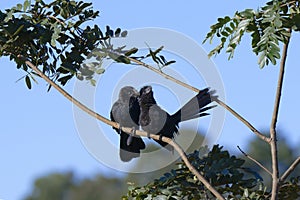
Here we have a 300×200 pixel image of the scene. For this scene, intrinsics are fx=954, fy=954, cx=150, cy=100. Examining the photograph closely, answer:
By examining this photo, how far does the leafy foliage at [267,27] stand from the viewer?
3525 millimetres

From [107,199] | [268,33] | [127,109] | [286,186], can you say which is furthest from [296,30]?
[107,199]

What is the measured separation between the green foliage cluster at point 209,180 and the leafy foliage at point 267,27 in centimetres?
57

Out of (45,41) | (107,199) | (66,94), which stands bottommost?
(66,94)

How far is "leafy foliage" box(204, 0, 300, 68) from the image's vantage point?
353 centimetres

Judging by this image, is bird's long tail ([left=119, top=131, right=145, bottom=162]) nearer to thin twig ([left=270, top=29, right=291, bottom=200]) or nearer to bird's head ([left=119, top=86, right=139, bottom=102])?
bird's head ([left=119, top=86, right=139, bottom=102])

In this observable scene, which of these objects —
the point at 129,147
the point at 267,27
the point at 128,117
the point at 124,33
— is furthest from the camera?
the point at 128,117

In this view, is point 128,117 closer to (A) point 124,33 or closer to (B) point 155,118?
(B) point 155,118

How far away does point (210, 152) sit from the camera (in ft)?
13.5

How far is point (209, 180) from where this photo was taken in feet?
13.2

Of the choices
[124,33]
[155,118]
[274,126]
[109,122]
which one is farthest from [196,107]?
[274,126]

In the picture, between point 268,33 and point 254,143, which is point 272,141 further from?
point 254,143

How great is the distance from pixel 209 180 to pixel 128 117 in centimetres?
144

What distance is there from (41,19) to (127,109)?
54.4 inches

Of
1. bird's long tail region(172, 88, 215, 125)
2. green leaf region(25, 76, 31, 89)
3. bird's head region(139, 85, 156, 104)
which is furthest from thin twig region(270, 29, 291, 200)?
bird's head region(139, 85, 156, 104)
